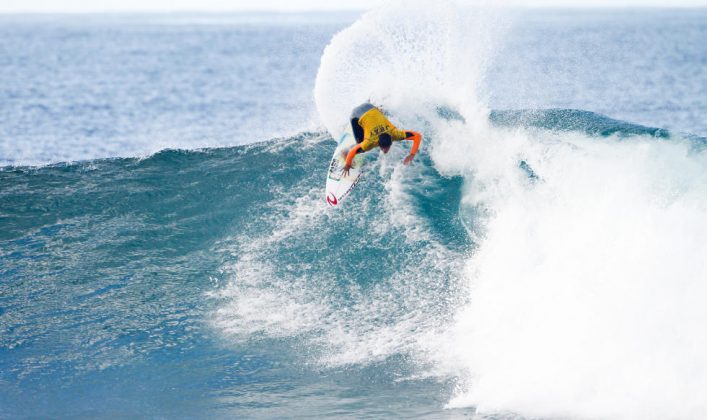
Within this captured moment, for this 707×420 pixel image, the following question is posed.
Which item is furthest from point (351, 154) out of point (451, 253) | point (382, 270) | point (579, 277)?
point (579, 277)

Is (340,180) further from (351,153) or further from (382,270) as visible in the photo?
(382,270)

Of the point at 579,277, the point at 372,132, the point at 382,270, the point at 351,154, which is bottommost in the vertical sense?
the point at 579,277

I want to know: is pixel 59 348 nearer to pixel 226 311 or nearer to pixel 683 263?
pixel 226 311

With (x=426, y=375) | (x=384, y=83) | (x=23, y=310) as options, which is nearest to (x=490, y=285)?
(x=426, y=375)

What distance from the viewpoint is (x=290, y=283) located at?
11.2 metres

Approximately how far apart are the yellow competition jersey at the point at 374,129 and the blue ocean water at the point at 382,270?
5.00 ft

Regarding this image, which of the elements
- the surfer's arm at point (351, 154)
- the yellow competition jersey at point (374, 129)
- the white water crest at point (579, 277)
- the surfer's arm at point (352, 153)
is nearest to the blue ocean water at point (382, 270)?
the white water crest at point (579, 277)

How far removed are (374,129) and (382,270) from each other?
2.08m

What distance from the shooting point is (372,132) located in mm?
11320

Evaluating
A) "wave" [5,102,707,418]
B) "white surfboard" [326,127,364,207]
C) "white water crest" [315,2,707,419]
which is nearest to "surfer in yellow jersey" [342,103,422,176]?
"white surfboard" [326,127,364,207]

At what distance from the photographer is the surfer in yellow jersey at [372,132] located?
11.2 metres

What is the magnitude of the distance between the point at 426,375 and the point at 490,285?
5.85ft

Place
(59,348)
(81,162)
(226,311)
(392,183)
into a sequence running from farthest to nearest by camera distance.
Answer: (81,162), (392,183), (226,311), (59,348)

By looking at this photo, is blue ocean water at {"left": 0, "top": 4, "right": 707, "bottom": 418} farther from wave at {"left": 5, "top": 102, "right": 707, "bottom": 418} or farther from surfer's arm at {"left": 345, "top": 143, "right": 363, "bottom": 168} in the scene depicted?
surfer's arm at {"left": 345, "top": 143, "right": 363, "bottom": 168}
